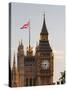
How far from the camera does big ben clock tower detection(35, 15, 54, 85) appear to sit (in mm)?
2178

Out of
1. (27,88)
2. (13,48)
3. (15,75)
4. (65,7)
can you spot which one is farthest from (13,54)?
(65,7)

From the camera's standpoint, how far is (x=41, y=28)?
86.1 inches

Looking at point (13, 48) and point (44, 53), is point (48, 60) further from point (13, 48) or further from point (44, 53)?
point (13, 48)

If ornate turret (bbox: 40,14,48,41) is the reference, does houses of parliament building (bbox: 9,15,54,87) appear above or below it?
below

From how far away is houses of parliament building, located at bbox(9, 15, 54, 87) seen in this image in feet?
→ 6.94

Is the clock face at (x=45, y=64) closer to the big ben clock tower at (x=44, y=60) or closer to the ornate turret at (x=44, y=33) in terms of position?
the big ben clock tower at (x=44, y=60)

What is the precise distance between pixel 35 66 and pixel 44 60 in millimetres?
99

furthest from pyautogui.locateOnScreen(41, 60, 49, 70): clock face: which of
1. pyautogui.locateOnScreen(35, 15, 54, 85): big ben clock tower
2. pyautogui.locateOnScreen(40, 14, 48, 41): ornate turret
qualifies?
pyautogui.locateOnScreen(40, 14, 48, 41): ornate turret

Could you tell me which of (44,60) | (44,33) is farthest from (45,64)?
(44,33)

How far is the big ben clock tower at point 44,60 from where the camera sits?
218cm

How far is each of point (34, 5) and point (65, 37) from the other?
416 mm

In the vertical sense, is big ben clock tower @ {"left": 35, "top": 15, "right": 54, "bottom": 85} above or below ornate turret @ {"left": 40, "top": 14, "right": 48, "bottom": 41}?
below

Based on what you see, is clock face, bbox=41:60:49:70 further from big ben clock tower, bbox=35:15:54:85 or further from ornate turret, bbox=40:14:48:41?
ornate turret, bbox=40:14:48:41

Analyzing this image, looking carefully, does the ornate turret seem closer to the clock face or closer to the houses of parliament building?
the houses of parliament building
